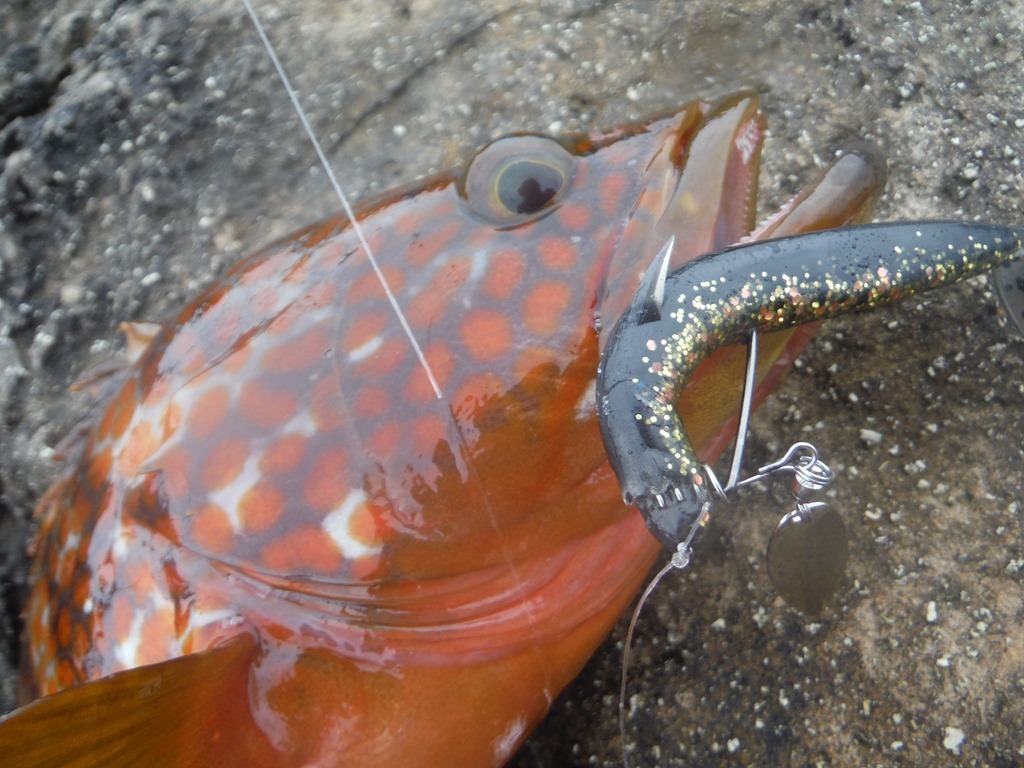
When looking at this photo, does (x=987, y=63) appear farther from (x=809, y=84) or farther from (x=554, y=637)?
(x=554, y=637)

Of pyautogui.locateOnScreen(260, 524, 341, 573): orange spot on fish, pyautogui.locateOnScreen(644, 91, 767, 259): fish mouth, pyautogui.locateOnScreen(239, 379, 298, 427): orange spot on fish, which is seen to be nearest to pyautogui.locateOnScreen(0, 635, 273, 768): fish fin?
pyautogui.locateOnScreen(260, 524, 341, 573): orange spot on fish

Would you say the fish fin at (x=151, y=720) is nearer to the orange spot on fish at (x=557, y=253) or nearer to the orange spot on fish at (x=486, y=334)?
the orange spot on fish at (x=486, y=334)

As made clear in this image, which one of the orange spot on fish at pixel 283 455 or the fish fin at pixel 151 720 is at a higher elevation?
the orange spot on fish at pixel 283 455

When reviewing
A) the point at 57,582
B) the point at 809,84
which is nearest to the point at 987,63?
the point at 809,84

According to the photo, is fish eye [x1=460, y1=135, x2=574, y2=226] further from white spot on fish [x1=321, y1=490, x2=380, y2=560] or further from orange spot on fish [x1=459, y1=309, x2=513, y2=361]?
white spot on fish [x1=321, y1=490, x2=380, y2=560]

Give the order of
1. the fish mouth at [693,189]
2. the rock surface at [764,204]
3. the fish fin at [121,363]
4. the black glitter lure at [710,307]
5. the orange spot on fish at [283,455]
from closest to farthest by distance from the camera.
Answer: the black glitter lure at [710,307] → the fish mouth at [693,189] → the orange spot on fish at [283,455] → the rock surface at [764,204] → the fish fin at [121,363]

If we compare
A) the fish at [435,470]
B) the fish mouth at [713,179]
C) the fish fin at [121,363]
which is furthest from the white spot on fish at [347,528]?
the fish fin at [121,363]
